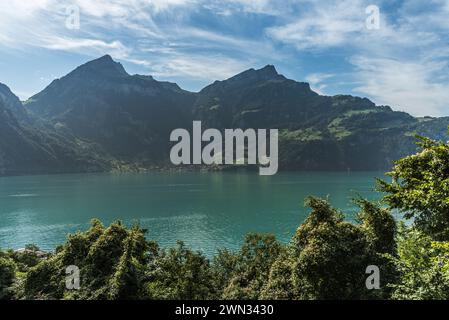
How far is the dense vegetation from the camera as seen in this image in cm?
2308

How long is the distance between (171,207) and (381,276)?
453ft

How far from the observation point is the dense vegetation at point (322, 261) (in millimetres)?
23078

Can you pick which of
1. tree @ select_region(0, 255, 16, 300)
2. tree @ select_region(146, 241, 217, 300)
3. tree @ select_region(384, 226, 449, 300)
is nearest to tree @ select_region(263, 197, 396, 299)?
tree @ select_region(384, 226, 449, 300)

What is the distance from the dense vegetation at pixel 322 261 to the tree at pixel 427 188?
7 cm

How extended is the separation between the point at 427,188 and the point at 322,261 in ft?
29.1

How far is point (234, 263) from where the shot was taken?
4653cm

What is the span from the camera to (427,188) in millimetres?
24719

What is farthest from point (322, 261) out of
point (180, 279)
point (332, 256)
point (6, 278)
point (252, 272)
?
point (6, 278)

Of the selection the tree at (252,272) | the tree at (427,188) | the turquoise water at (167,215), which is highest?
the tree at (427,188)

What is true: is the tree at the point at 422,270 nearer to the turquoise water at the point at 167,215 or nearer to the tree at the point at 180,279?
the tree at the point at 180,279

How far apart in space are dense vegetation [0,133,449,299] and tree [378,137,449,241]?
0.22 feet

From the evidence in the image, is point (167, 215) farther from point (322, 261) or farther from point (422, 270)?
point (422, 270)

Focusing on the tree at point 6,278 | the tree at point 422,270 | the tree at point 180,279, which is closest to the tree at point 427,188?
the tree at point 422,270
